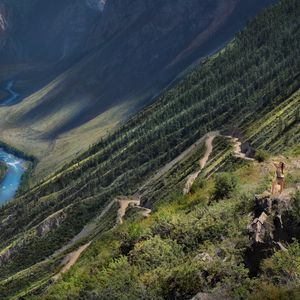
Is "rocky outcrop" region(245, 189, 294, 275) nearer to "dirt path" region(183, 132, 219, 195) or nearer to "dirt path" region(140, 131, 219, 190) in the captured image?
"dirt path" region(183, 132, 219, 195)

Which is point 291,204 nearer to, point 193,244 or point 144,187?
point 193,244

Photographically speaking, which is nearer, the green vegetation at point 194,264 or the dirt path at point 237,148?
the green vegetation at point 194,264

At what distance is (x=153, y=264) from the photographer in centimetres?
5506

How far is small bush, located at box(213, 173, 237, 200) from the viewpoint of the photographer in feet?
221

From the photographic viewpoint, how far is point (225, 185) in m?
68.1

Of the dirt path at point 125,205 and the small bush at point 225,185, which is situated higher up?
the dirt path at point 125,205

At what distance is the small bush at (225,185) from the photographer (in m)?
67.3

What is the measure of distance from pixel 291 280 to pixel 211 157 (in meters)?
108

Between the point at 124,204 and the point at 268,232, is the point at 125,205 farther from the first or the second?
the point at 268,232

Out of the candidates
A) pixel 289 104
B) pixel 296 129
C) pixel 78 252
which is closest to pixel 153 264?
pixel 78 252

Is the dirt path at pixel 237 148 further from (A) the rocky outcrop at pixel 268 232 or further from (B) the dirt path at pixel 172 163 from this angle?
(A) the rocky outcrop at pixel 268 232

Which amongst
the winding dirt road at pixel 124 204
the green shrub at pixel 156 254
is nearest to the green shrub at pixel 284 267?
the green shrub at pixel 156 254

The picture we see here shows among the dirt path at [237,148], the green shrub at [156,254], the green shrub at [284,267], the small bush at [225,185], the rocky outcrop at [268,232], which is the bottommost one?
the green shrub at [284,267]

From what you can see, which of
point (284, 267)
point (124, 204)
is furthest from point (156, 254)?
point (124, 204)
